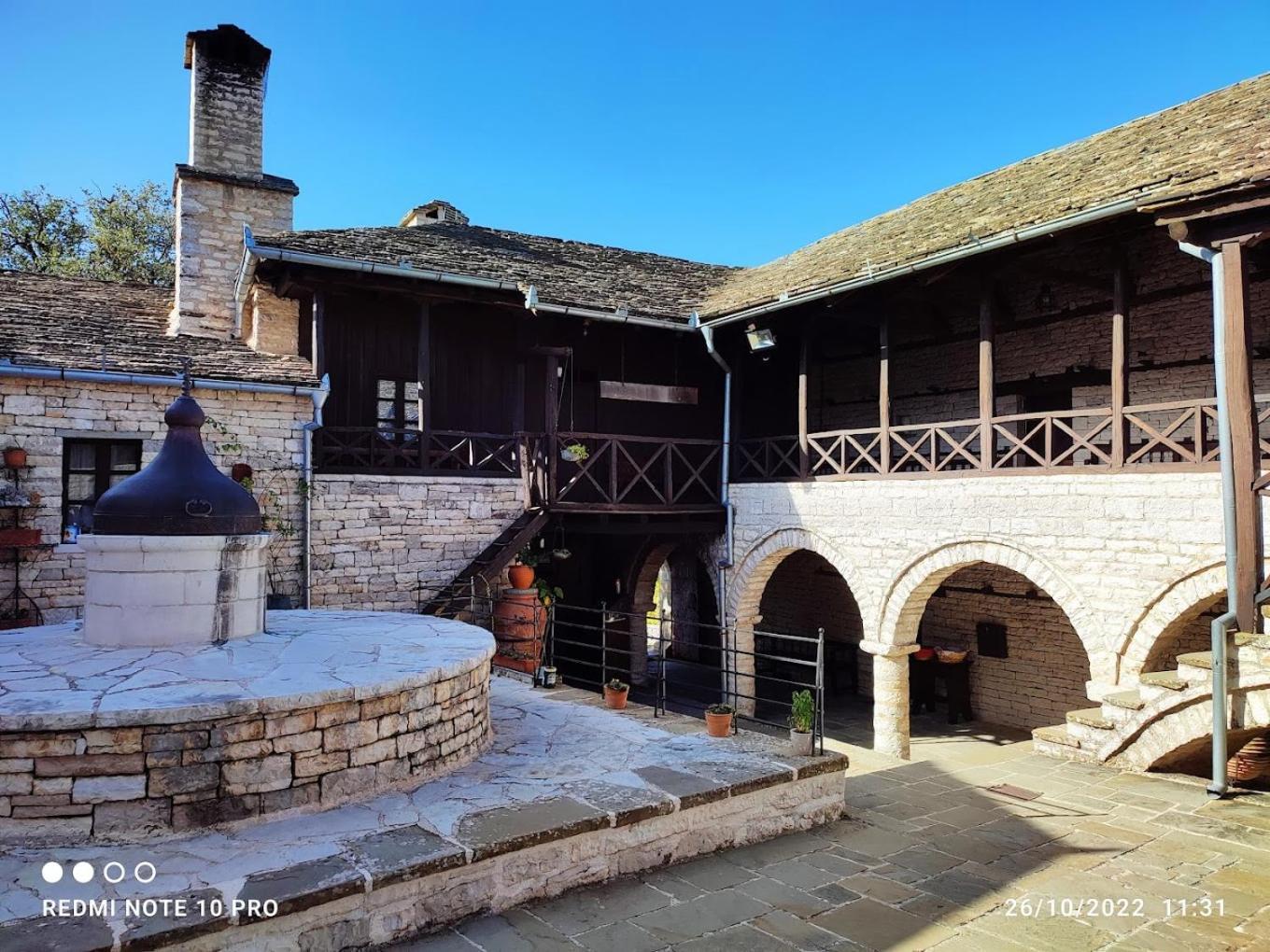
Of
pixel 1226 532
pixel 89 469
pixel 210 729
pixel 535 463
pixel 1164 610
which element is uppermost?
pixel 535 463

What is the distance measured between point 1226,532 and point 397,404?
9.75 m

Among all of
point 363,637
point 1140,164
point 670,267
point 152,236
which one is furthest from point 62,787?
point 152,236

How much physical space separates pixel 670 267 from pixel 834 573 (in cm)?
642

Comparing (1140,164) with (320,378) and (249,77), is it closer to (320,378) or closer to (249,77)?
(320,378)

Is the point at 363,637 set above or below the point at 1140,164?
below

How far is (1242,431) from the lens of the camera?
22.2ft

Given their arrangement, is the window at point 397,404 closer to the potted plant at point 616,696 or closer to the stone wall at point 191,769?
the potted plant at point 616,696

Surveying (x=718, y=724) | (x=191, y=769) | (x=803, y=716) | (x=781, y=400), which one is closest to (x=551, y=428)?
(x=781, y=400)

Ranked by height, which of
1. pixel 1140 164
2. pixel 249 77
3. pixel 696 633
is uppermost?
pixel 249 77

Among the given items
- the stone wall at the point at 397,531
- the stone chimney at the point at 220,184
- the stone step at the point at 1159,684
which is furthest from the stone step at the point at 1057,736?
the stone chimney at the point at 220,184

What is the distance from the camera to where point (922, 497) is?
9.88 m

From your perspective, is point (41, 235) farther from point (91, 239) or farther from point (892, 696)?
point (892, 696)

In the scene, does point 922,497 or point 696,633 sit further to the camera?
point 696,633

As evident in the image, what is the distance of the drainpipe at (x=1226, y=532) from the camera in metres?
6.33
